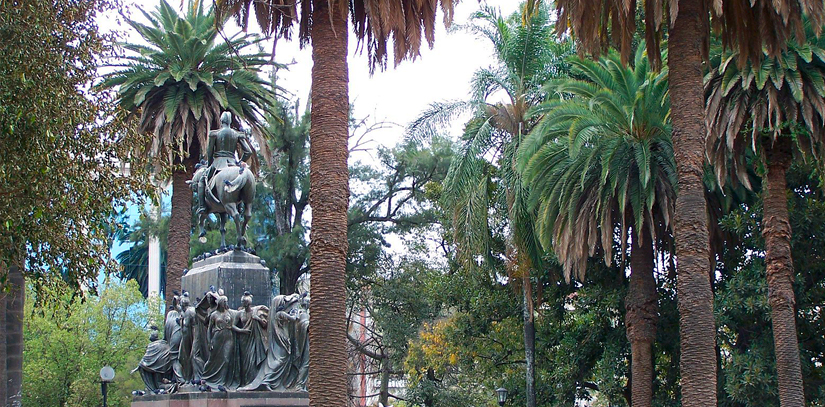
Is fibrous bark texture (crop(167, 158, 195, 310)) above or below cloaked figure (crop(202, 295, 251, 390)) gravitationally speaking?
above

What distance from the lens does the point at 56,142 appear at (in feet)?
52.0

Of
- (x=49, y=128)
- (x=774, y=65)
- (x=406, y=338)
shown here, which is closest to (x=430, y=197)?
(x=406, y=338)

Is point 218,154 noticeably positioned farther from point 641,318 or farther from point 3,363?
point 641,318

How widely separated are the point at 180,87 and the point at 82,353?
1420cm

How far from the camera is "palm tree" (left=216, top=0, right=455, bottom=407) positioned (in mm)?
14680

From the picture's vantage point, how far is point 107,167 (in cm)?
1700

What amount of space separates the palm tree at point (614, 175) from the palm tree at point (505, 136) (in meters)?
1.53

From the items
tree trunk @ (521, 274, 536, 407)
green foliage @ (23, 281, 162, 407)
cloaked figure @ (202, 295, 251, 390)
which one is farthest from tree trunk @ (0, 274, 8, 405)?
green foliage @ (23, 281, 162, 407)

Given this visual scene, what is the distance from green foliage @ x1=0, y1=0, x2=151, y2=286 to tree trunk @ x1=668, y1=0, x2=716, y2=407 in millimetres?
9032

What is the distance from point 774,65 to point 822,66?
1.47 metres

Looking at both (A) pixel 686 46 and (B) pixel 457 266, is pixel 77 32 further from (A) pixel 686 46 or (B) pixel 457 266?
(B) pixel 457 266

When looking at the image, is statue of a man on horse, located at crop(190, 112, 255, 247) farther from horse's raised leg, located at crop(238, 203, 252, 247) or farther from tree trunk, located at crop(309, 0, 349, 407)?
tree trunk, located at crop(309, 0, 349, 407)

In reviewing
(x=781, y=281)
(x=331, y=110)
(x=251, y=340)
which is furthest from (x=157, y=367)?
(x=781, y=281)

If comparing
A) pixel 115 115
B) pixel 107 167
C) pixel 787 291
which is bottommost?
pixel 787 291
